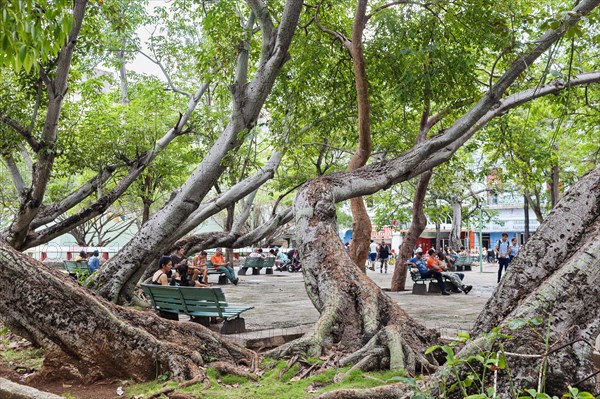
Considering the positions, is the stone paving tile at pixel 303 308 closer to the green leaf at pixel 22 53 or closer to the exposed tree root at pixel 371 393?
the exposed tree root at pixel 371 393

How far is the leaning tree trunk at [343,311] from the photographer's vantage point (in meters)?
5.95

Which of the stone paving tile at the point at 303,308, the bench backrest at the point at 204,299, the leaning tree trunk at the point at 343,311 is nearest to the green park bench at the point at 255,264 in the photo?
the stone paving tile at the point at 303,308

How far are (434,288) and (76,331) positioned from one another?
1166 centimetres

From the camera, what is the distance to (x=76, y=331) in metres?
5.78

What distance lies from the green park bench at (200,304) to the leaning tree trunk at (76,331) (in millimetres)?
2194

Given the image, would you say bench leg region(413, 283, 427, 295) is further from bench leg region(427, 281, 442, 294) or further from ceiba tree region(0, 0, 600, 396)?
ceiba tree region(0, 0, 600, 396)

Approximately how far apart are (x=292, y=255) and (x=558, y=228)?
1051 inches

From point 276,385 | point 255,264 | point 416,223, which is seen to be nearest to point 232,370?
point 276,385

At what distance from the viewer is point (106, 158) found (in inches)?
549

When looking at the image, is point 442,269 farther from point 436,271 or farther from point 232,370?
point 232,370

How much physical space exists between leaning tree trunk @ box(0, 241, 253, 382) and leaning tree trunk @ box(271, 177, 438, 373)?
4.42 ft

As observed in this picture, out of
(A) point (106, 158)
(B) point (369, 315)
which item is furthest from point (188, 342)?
(A) point (106, 158)

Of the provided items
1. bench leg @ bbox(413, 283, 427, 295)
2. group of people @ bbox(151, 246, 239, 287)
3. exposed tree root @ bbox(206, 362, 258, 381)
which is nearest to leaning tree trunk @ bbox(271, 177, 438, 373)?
exposed tree root @ bbox(206, 362, 258, 381)

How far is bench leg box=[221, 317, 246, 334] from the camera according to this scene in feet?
28.5
